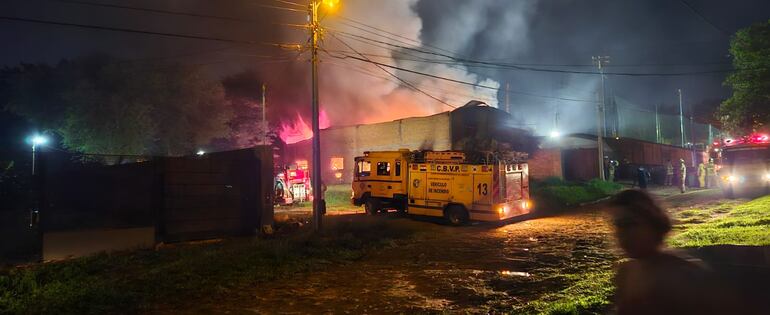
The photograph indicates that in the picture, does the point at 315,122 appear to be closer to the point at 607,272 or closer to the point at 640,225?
the point at 607,272

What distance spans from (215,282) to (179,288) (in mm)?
Answer: 588

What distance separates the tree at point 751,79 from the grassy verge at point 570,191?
7251mm

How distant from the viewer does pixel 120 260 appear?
934cm

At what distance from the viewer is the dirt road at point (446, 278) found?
6.44m

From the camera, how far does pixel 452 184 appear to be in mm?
15977

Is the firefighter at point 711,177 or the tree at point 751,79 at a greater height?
the tree at point 751,79

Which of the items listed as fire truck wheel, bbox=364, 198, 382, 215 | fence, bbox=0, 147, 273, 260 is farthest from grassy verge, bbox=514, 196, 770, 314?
fire truck wheel, bbox=364, 198, 382, 215

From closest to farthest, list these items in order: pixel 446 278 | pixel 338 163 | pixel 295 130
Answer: pixel 446 278
pixel 338 163
pixel 295 130

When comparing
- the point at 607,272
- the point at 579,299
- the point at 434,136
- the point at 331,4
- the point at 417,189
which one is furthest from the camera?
the point at 434,136

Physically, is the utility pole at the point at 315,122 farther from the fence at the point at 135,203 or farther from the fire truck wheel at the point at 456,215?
the fire truck wheel at the point at 456,215

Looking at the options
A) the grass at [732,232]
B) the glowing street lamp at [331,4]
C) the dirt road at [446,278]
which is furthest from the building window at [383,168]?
the grass at [732,232]

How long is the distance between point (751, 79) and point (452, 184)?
16960 millimetres

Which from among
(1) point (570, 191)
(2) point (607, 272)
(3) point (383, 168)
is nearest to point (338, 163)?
(1) point (570, 191)

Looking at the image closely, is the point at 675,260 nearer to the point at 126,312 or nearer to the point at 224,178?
the point at 126,312
